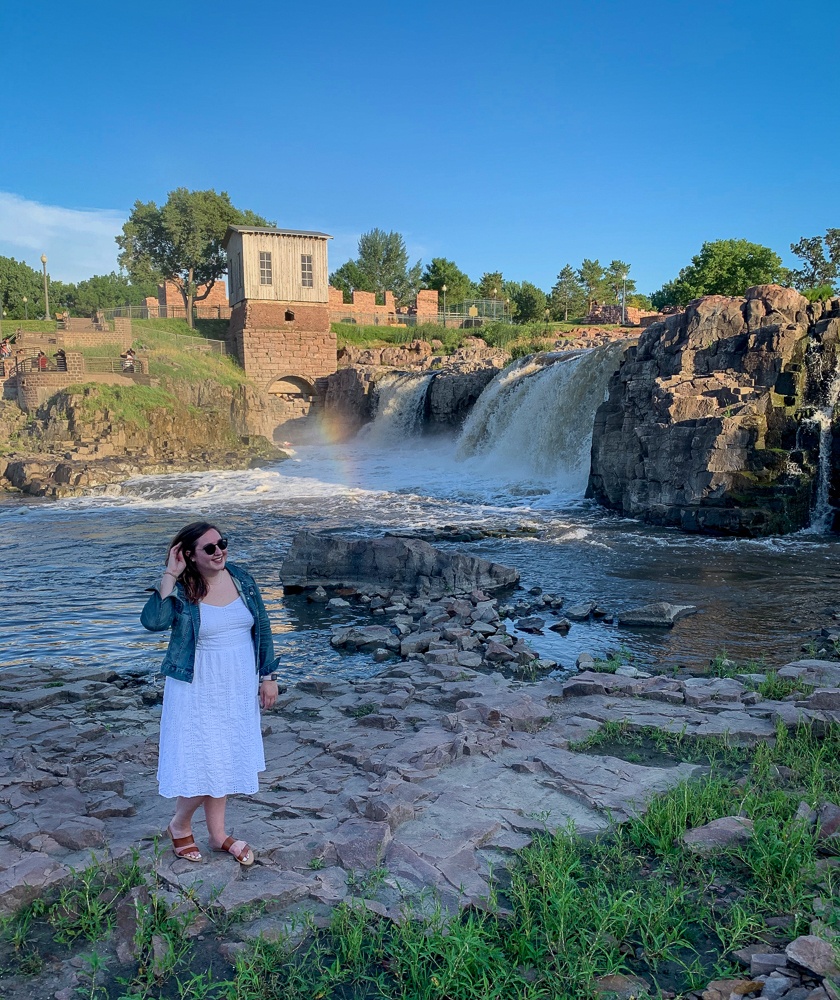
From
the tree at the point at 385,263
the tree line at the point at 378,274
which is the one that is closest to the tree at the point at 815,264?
the tree line at the point at 378,274

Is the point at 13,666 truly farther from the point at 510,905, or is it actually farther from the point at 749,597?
the point at 749,597

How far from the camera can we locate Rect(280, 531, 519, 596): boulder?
11.9 m

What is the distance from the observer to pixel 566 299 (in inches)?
2685

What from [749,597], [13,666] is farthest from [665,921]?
[749,597]

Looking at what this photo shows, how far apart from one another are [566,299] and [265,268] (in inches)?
1372

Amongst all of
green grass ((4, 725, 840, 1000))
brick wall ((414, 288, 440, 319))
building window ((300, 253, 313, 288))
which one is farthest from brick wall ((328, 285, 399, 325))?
green grass ((4, 725, 840, 1000))

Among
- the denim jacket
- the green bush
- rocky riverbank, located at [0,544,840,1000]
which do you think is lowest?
rocky riverbank, located at [0,544,840,1000]

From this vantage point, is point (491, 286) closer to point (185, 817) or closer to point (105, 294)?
point (105, 294)

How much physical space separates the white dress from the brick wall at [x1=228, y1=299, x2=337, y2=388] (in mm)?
38556

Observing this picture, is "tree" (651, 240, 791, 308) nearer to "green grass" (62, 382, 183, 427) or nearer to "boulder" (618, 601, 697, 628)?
"green grass" (62, 382, 183, 427)

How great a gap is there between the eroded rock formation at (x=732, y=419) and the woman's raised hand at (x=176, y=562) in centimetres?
1446

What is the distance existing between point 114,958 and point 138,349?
115ft

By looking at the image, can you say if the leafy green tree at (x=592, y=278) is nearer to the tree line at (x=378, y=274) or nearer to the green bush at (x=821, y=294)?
the tree line at (x=378, y=274)

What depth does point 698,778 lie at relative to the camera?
482 cm
